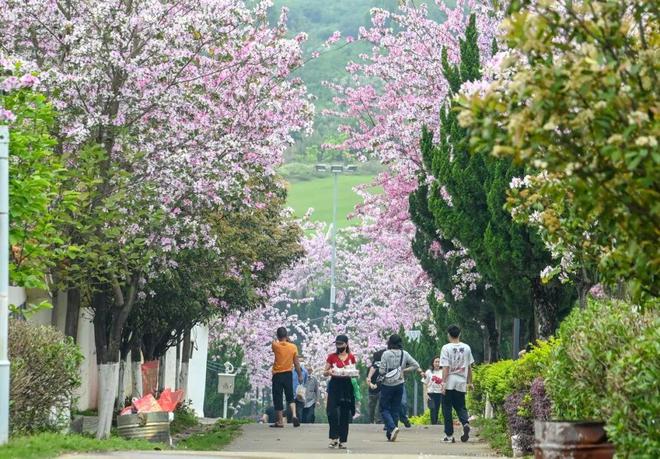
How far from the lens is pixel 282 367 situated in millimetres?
25219

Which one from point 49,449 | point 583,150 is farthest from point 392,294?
point 583,150

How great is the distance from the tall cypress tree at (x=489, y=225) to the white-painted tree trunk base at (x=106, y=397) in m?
5.96

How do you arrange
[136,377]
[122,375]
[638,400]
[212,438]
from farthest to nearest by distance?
1. [136,377]
2. [122,375]
3. [212,438]
4. [638,400]

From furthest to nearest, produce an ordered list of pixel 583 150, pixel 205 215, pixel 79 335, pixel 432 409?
pixel 432 409 < pixel 79 335 < pixel 205 215 < pixel 583 150

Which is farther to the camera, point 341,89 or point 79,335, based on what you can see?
point 341,89

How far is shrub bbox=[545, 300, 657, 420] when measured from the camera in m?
10.6

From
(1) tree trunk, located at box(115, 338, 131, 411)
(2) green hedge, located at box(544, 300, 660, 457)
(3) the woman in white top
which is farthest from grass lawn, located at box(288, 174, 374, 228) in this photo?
(2) green hedge, located at box(544, 300, 660, 457)

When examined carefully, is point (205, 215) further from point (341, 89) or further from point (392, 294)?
point (392, 294)

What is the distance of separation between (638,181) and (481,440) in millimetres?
15600

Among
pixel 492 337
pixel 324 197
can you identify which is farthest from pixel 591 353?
pixel 324 197

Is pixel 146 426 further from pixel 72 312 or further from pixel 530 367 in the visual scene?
pixel 530 367

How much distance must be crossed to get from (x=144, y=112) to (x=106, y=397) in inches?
167

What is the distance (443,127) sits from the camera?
23.9 metres

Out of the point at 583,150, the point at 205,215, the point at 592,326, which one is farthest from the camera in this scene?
the point at 205,215
